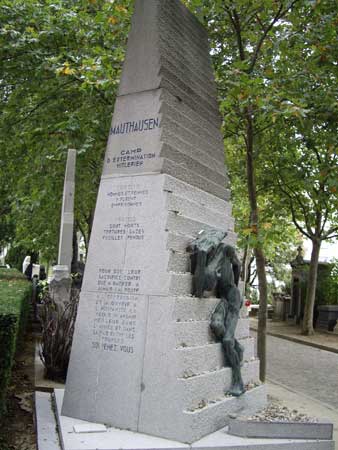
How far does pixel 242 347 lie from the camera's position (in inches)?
245

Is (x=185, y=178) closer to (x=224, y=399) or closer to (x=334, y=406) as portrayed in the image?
(x=224, y=399)

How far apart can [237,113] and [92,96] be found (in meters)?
3.14

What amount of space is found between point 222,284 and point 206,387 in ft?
4.12

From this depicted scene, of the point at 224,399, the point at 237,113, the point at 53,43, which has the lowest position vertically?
the point at 224,399

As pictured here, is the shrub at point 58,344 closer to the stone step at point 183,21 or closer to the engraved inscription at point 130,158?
the engraved inscription at point 130,158

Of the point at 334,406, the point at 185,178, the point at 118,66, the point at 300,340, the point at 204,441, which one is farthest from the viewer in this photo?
the point at 300,340

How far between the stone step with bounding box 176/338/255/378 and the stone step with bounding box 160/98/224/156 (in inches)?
95.9

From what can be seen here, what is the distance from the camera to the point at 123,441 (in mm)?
4750

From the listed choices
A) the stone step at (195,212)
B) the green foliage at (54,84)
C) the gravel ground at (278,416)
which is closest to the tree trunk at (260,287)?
the stone step at (195,212)

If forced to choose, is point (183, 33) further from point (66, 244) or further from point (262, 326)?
point (66, 244)

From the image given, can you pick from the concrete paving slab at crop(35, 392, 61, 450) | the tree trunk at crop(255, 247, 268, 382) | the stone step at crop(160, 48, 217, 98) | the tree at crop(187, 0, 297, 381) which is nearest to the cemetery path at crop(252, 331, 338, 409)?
the tree trunk at crop(255, 247, 268, 382)

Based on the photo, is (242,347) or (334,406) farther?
(334,406)

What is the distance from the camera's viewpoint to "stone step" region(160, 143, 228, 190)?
582 cm

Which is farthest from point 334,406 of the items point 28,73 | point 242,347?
point 28,73
